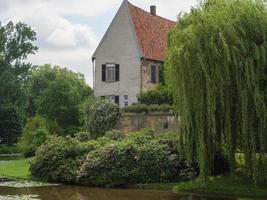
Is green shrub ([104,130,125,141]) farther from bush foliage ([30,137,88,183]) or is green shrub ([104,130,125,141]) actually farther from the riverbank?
the riverbank

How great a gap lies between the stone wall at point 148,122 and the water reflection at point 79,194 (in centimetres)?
989

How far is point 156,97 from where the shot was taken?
3891cm

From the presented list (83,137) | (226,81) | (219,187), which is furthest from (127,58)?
(226,81)

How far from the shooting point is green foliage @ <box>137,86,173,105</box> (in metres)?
38.4

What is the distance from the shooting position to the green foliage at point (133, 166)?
1093 inches

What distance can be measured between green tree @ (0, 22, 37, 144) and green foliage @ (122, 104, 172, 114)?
3099 cm

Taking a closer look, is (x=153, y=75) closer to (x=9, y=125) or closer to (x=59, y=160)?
(x=59, y=160)

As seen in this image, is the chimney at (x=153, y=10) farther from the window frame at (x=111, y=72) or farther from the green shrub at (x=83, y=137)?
the green shrub at (x=83, y=137)

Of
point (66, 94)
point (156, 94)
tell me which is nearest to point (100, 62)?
point (156, 94)

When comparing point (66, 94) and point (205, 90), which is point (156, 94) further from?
point (66, 94)

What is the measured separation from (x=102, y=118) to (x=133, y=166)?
33.5 feet

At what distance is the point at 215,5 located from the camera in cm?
2458

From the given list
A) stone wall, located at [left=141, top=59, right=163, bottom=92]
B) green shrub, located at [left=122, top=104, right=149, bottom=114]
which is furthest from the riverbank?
stone wall, located at [left=141, top=59, right=163, bottom=92]

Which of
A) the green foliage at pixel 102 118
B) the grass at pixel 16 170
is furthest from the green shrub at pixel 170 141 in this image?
the green foliage at pixel 102 118
